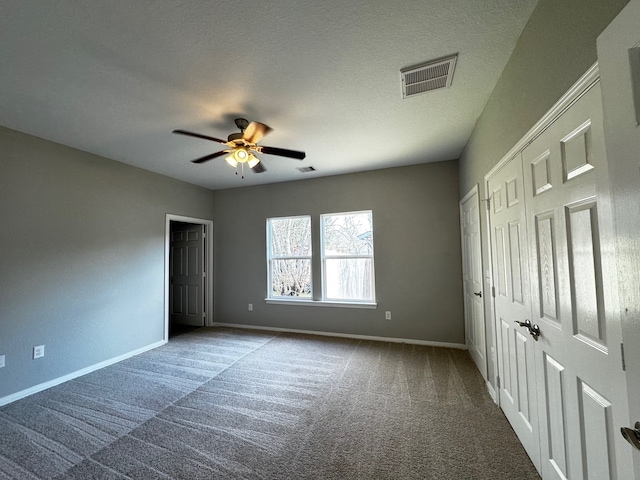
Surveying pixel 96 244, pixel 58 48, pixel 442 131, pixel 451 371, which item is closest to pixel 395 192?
pixel 442 131

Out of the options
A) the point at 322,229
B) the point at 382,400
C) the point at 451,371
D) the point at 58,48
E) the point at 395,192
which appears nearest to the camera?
the point at 58,48

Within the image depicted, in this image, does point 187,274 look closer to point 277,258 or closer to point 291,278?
point 277,258

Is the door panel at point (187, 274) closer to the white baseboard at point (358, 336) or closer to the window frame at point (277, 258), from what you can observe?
the white baseboard at point (358, 336)

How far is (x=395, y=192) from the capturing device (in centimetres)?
409

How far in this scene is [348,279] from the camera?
437 centimetres

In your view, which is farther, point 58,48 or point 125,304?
point 125,304

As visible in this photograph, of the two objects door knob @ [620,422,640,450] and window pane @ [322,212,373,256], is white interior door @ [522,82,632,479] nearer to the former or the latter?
door knob @ [620,422,640,450]

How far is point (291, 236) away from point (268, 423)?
3.07 m

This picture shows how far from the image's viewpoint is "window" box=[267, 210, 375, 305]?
14.1 ft

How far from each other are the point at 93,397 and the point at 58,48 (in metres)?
2.94

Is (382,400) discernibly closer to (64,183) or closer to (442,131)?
(442,131)

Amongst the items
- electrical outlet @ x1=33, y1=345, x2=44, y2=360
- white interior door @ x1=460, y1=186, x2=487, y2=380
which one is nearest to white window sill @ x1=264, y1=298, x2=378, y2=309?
white interior door @ x1=460, y1=186, x2=487, y2=380

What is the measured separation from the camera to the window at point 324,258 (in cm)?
429

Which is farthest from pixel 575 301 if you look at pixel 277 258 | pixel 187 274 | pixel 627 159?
pixel 187 274
